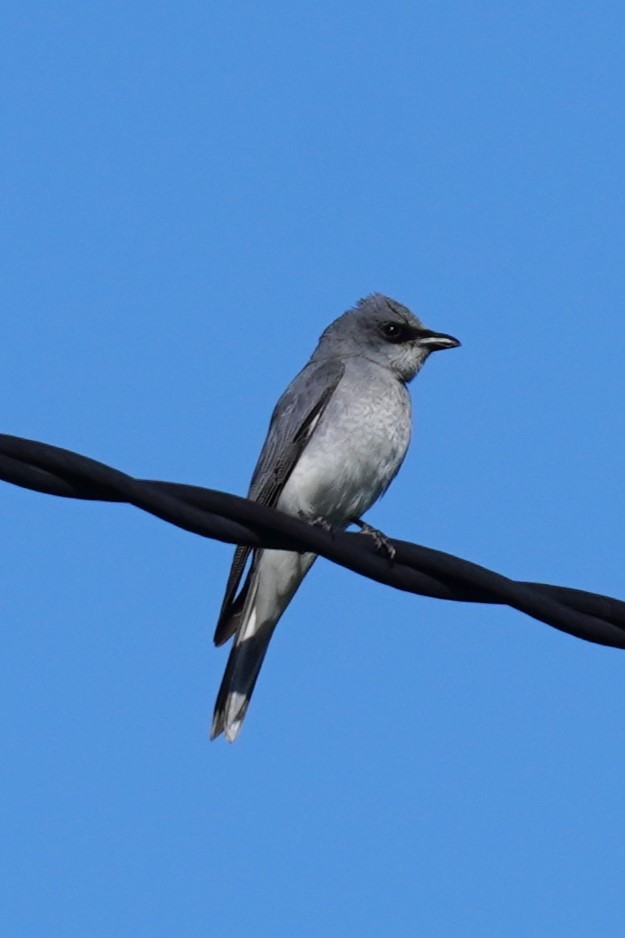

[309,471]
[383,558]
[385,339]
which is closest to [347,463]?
[309,471]

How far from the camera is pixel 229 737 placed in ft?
26.9

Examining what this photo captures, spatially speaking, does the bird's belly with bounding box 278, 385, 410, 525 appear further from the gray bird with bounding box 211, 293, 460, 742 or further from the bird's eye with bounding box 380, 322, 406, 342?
the bird's eye with bounding box 380, 322, 406, 342

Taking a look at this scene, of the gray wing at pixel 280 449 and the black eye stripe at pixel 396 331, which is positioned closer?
the gray wing at pixel 280 449

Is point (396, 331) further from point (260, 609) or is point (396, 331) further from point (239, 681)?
point (239, 681)

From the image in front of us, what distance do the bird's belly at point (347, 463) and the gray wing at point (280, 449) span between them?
0.20 ft

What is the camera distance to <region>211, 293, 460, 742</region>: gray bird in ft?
26.3

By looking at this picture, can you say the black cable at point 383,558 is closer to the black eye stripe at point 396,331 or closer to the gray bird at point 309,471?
the gray bird at point 309,471

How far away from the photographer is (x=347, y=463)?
8.00 m

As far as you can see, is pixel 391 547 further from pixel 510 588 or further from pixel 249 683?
pixel 249 683

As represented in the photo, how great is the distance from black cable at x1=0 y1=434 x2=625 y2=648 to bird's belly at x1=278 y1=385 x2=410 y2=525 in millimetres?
2683

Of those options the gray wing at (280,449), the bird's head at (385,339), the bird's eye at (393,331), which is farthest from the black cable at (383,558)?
the bird's eye at (393,331)

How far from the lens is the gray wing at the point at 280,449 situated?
26.5 ft

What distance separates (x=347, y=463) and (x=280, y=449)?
0.42 meters

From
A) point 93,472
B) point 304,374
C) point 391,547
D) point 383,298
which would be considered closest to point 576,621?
point 391,547
